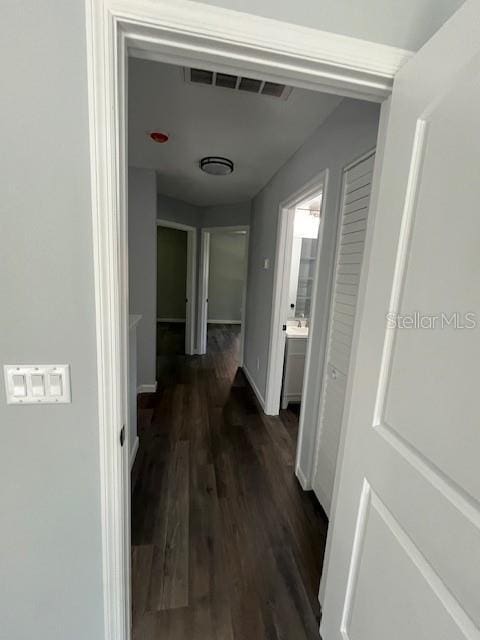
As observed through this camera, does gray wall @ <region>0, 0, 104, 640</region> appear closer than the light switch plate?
Yes

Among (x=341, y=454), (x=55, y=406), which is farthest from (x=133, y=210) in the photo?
(x=341, y=454)

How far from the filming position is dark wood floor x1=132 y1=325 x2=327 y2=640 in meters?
1.24

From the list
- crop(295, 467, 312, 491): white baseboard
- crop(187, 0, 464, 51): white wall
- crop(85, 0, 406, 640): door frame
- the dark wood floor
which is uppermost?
crop(187, 0, 464, 51): white wall

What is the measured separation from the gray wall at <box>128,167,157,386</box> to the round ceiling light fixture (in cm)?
70

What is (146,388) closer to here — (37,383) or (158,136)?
(158,136)

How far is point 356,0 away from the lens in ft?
2.56

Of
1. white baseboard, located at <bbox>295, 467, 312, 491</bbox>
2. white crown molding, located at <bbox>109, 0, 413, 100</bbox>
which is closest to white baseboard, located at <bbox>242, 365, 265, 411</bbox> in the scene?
white baseboard, located at <bbox>295, 467, 312, 491</bbox>

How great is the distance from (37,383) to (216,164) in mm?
2372

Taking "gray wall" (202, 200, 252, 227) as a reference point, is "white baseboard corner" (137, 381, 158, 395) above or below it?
below

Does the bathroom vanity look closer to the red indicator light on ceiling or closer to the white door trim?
the white door trim

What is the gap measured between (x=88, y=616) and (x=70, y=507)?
0.42m

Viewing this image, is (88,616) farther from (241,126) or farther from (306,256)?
(306,256)

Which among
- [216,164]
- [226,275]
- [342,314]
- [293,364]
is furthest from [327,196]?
[226,275]

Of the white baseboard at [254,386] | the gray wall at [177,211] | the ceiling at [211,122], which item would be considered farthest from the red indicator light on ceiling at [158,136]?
the white baseboard at [254,386]
